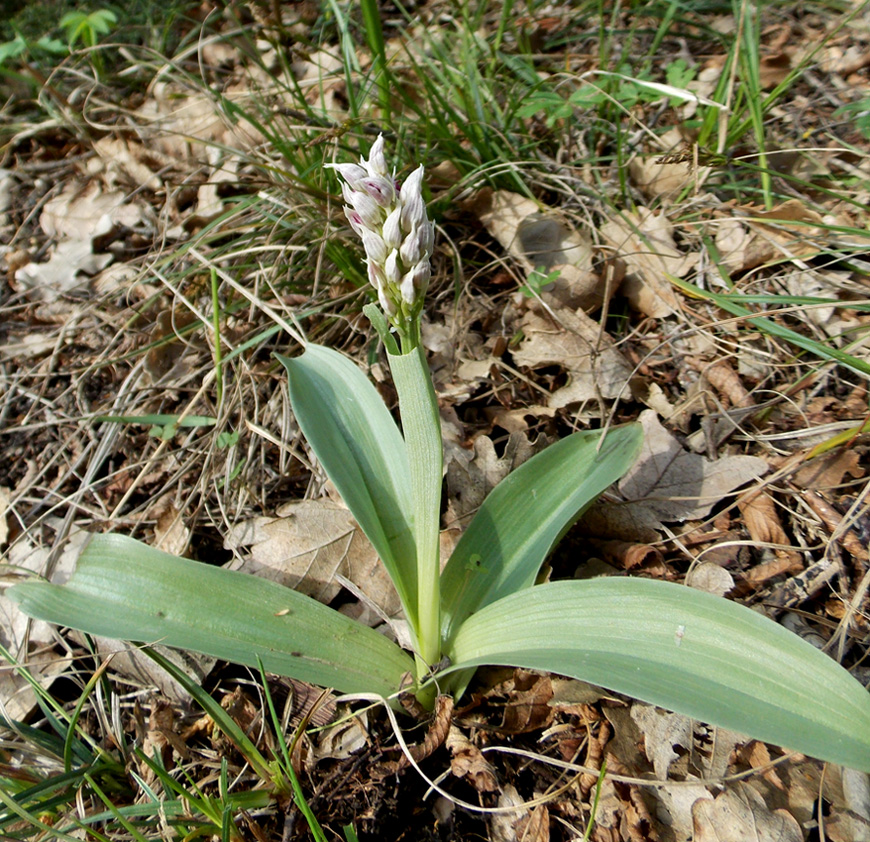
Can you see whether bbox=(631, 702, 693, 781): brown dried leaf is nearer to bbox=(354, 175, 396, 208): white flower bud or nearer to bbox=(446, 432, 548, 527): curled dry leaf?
bbox=(446, 432, 548, 527): curled dry leaf

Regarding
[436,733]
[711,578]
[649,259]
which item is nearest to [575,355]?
[649,259]

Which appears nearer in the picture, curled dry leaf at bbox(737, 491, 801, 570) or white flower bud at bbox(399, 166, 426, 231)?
white flower bud at bbox(399, 166, 426, 231)

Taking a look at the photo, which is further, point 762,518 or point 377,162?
point 762,518

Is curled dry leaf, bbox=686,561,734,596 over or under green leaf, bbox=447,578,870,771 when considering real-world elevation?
under

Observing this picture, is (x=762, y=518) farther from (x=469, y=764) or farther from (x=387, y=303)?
(x=387, y=303)

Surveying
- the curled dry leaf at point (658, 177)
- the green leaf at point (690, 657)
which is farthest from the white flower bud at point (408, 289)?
the curled dry leaf at point (658, 177)

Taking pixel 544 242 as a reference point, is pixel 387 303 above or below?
above

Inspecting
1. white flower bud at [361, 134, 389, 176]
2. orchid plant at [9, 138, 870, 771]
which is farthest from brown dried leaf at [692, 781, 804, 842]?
white flower bud at [361, 134, 389, 176]

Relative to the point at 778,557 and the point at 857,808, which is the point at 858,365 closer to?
the point at 778,557
